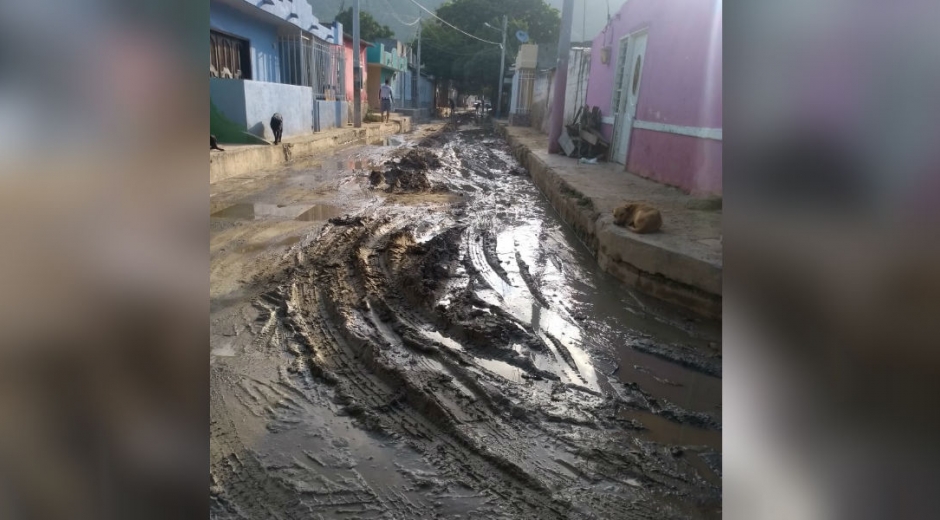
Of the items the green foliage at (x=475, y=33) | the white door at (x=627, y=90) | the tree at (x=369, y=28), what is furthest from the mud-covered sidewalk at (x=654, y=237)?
the green foliage at (x=475, y=33)

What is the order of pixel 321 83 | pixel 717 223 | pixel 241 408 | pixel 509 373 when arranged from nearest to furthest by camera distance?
pixel 241 408
pixel 509 373
pixel 717 223
pixel 321 83

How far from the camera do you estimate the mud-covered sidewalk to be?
16.3 feet

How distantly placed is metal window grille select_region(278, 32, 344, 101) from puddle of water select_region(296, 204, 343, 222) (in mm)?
11280

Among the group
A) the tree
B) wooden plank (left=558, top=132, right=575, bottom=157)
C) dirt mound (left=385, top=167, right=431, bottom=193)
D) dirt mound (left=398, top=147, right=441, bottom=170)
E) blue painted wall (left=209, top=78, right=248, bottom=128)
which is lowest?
dirt mound (left=385, top=167, right=431, bottom=193)

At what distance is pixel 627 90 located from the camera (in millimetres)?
11227

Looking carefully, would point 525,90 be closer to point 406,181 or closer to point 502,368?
point 406,181

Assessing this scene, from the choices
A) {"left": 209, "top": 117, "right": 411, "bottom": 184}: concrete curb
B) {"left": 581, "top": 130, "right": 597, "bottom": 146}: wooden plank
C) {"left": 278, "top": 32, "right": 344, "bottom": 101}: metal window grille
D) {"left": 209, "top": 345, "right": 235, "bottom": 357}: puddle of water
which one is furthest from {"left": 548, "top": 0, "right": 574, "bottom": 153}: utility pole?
{"left": 209, "top": 345, "right": 235, "bottom": 357}: puddle of water

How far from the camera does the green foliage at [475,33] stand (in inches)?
1692

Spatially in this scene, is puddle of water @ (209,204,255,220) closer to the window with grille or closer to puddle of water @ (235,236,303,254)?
puddle of water @ (235,236,303,254)

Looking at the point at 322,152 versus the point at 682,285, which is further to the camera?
the point at 322,152
